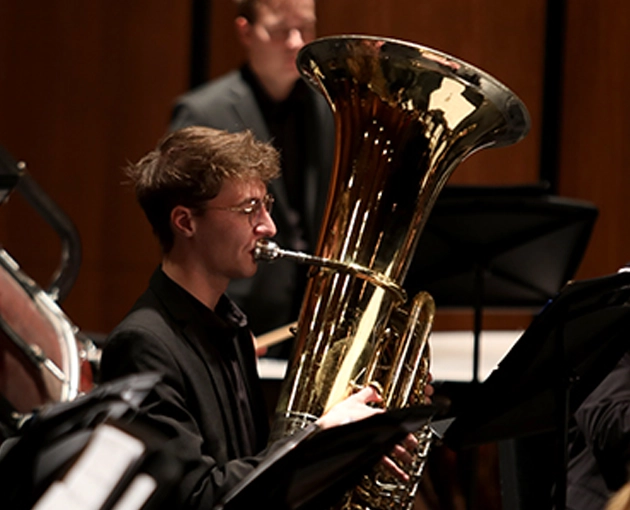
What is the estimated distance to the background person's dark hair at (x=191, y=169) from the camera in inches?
80.7

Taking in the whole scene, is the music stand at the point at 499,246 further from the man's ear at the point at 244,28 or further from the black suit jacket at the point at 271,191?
the man's ear at the point at 244,28

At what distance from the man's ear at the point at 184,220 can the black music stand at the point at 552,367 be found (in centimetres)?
59

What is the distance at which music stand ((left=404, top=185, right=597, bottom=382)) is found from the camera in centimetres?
277

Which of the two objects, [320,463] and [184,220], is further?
[184,220]

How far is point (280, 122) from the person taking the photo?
3.46 meters

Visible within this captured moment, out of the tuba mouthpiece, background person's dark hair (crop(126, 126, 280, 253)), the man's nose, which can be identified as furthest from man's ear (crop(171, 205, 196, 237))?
the man's nose

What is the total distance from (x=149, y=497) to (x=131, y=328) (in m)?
0.81

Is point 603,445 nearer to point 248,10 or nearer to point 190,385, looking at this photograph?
point 190,385

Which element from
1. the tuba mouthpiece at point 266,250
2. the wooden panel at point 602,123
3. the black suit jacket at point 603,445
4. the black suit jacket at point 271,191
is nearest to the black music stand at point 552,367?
the black suit jacket at point 603,445

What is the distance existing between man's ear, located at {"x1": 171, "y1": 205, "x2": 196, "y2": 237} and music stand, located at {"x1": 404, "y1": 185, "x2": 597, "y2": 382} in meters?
0.85

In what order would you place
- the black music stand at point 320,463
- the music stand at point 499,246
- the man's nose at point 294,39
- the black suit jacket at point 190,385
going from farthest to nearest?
1. the man's nose at point 294,39
2. the music stand at point 499,246
3. the black suit jacket at point 190,385
4. the black music stand at point 320,463

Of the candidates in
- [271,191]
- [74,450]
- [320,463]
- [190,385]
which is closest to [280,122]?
[271,191]

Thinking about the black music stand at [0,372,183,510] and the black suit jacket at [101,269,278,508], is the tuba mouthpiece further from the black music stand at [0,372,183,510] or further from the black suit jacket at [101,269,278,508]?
the black music stand at [0,372,183,510]

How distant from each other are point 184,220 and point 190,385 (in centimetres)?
32
